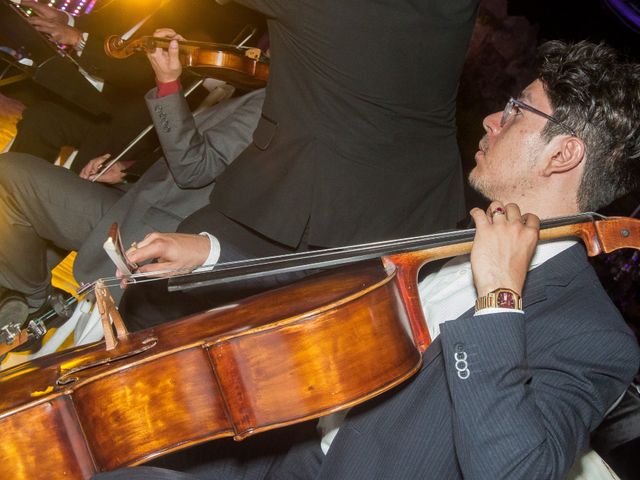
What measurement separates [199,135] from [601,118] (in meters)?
1.51

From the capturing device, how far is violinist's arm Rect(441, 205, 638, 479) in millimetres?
1302

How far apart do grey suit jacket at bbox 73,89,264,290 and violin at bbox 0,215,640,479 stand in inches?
37.8

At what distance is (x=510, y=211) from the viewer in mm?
1498

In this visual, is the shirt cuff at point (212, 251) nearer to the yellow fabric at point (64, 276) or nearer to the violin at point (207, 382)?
the violin at point (207, 382)

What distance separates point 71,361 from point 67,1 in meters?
2.42

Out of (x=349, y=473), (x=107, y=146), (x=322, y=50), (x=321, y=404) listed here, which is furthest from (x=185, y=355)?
(x=107, y=146)

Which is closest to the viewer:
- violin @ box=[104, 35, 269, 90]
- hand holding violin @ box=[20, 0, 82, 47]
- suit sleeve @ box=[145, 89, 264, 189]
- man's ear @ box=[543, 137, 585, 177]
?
man's ear @ box=[543, 137, 585, 177]

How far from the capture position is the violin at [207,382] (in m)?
1.33

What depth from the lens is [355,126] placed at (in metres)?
2.00

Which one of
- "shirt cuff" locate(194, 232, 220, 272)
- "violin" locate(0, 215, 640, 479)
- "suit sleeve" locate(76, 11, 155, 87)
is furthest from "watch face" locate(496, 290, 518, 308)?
"suit sleeve" locate(76, 11, 155, 87)

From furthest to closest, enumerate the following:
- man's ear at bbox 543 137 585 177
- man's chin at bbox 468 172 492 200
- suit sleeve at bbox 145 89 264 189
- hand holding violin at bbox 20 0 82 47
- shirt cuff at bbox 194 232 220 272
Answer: hand holding violin at bbox 20 0 82 47 < suit sleeve at bbox 145 89 264 189 < shirt cuff at bbox 194 232 220 272 < man's chin at bbox 468 172 492 200 < man's ear at bbox 543 137 585 177

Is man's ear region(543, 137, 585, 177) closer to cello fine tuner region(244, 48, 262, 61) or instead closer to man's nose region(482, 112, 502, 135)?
man's nose region(482, 112, 502, 135)

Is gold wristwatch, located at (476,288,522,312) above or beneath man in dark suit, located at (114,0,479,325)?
beneath

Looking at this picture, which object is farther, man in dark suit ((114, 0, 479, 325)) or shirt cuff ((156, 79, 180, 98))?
shirt cuff ((156, 79, 180, 98))
